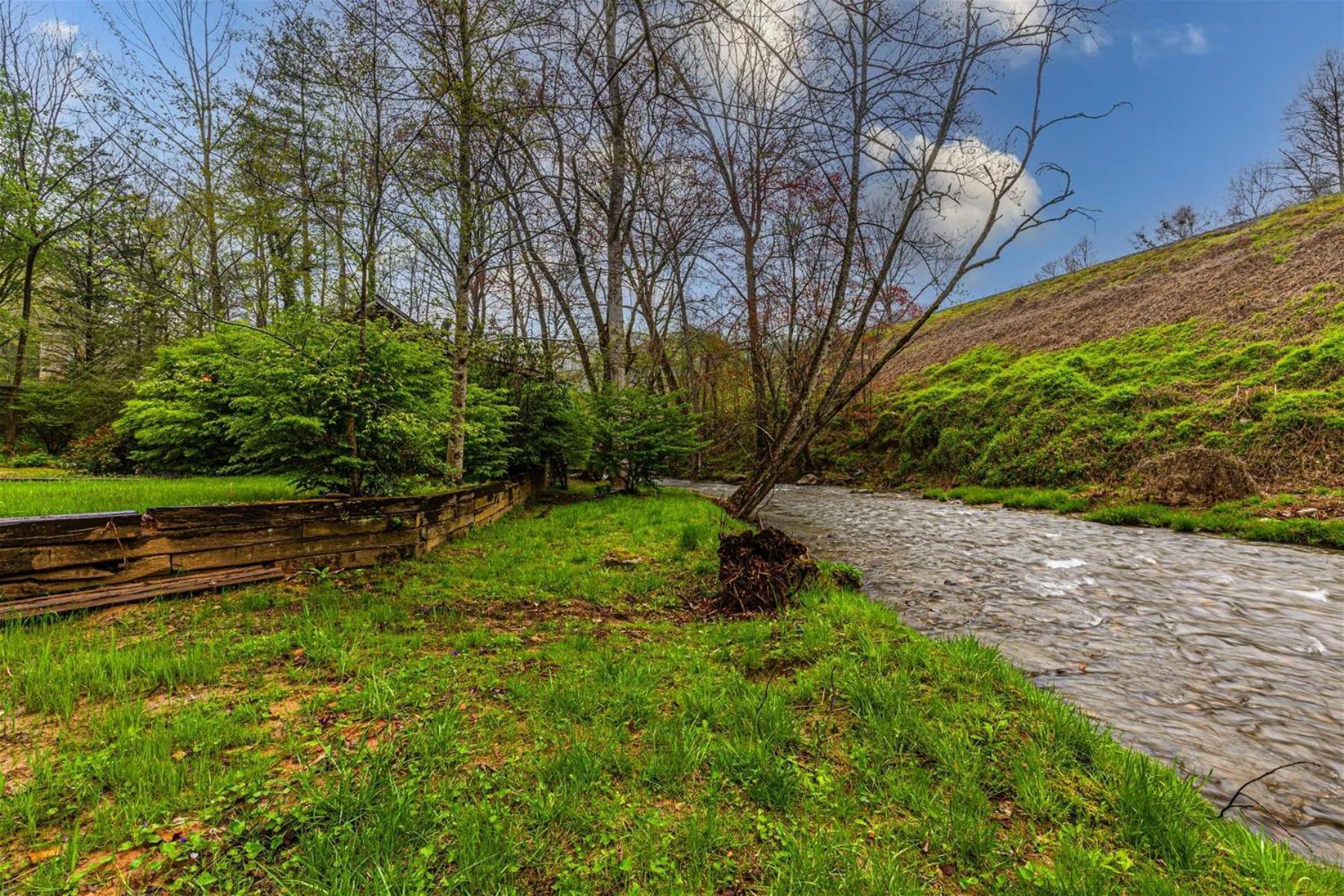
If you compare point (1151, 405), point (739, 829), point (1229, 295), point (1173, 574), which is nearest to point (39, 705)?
point (739, 829)

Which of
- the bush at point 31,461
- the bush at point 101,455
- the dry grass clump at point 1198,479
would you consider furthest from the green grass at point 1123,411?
the bush at point 31,461

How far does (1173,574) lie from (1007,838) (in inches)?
206

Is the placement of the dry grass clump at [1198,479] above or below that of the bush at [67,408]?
below

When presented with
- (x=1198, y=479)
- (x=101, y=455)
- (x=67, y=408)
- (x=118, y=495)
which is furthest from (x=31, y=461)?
(x=1198, y=479)

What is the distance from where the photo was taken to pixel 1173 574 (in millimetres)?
5004

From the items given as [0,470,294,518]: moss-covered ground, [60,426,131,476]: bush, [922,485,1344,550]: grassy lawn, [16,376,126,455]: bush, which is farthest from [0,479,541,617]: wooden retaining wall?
[16,376,126,455]: bush

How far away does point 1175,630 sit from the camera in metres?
3.63

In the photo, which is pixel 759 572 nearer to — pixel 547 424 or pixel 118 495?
pixel 547 424

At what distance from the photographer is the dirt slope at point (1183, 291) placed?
1165 cm

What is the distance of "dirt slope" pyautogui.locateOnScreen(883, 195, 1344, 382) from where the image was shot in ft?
38.2

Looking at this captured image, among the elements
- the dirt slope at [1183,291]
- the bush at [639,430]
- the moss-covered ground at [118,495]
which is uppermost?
the dirt slope at [1183,291]

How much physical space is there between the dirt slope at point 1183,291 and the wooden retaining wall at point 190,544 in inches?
658

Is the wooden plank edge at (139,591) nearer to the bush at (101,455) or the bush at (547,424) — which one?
the bush at (547,424)

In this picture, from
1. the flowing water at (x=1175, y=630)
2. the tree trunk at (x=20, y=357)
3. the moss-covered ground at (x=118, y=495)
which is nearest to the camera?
the flowing water at (x=1175, y=630)
